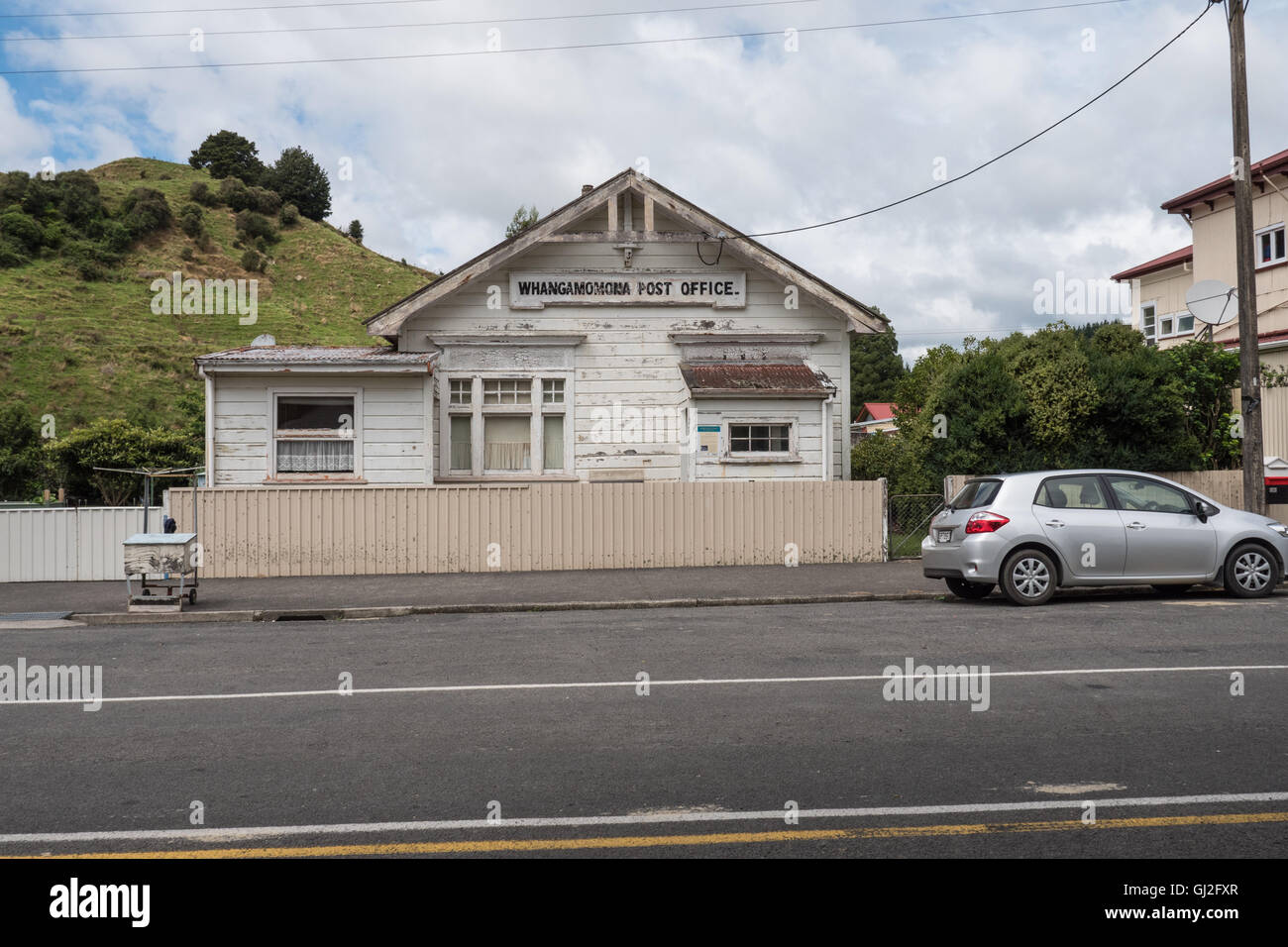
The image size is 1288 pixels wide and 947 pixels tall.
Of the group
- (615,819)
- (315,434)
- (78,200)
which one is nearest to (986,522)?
(615,819)

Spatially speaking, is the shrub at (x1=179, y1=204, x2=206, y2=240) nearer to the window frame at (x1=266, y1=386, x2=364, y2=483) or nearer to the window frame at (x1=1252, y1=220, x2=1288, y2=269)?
the window frame at (x1=266, y1=386, x2=364, y2=483)

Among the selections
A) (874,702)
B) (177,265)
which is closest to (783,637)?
(874,702)

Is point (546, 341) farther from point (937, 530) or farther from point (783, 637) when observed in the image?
point (783, 637)

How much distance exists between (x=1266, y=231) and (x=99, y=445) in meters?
39.2

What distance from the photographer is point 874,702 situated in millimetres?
7223

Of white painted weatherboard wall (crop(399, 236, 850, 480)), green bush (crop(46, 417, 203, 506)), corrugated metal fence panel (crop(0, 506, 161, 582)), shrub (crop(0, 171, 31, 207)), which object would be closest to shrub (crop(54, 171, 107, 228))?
shrub (crop(0, 171, 31, 207))

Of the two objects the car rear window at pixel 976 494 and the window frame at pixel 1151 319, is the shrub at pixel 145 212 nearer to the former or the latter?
the window frame at pixel 1151 319

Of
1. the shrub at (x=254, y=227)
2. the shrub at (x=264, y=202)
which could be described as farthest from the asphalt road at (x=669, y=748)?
the shrub at (x=264, y=202)

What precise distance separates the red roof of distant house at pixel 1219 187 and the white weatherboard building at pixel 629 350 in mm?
15091

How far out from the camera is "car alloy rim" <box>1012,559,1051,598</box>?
12.4 meters

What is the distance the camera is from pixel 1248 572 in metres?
12.6

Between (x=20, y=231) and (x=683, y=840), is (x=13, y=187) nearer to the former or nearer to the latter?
(x=20, y=231)

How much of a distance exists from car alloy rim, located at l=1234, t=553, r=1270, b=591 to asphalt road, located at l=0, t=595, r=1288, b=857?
232 cm

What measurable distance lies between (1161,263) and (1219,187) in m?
6.33
